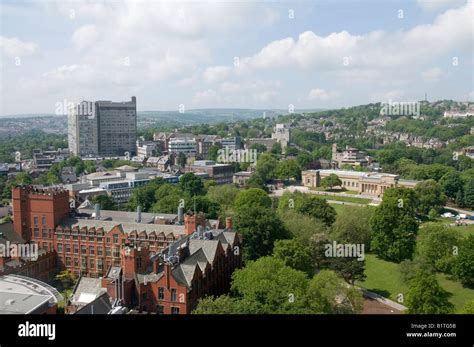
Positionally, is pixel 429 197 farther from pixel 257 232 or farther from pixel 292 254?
pixel 292 254

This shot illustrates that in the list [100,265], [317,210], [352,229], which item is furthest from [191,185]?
[100,265]

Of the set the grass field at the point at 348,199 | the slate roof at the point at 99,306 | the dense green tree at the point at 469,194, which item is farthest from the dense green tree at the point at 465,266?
the grass field at the point at 348,199

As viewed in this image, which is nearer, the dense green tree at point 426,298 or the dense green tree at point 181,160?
the dense green tree at point 426,298

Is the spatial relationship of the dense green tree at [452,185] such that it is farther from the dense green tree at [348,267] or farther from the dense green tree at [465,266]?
the dense green tree at [348,267]

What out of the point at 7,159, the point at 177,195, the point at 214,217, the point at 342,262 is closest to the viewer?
the point at 342,262

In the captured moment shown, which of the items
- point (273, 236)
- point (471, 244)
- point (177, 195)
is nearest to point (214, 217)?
point (177, 195)

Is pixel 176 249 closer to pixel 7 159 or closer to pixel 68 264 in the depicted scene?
pixel 68 264

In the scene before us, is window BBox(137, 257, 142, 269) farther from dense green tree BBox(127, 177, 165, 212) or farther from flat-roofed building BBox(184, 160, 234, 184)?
flat-roofed building BBox(184, 160, 234, 184)
